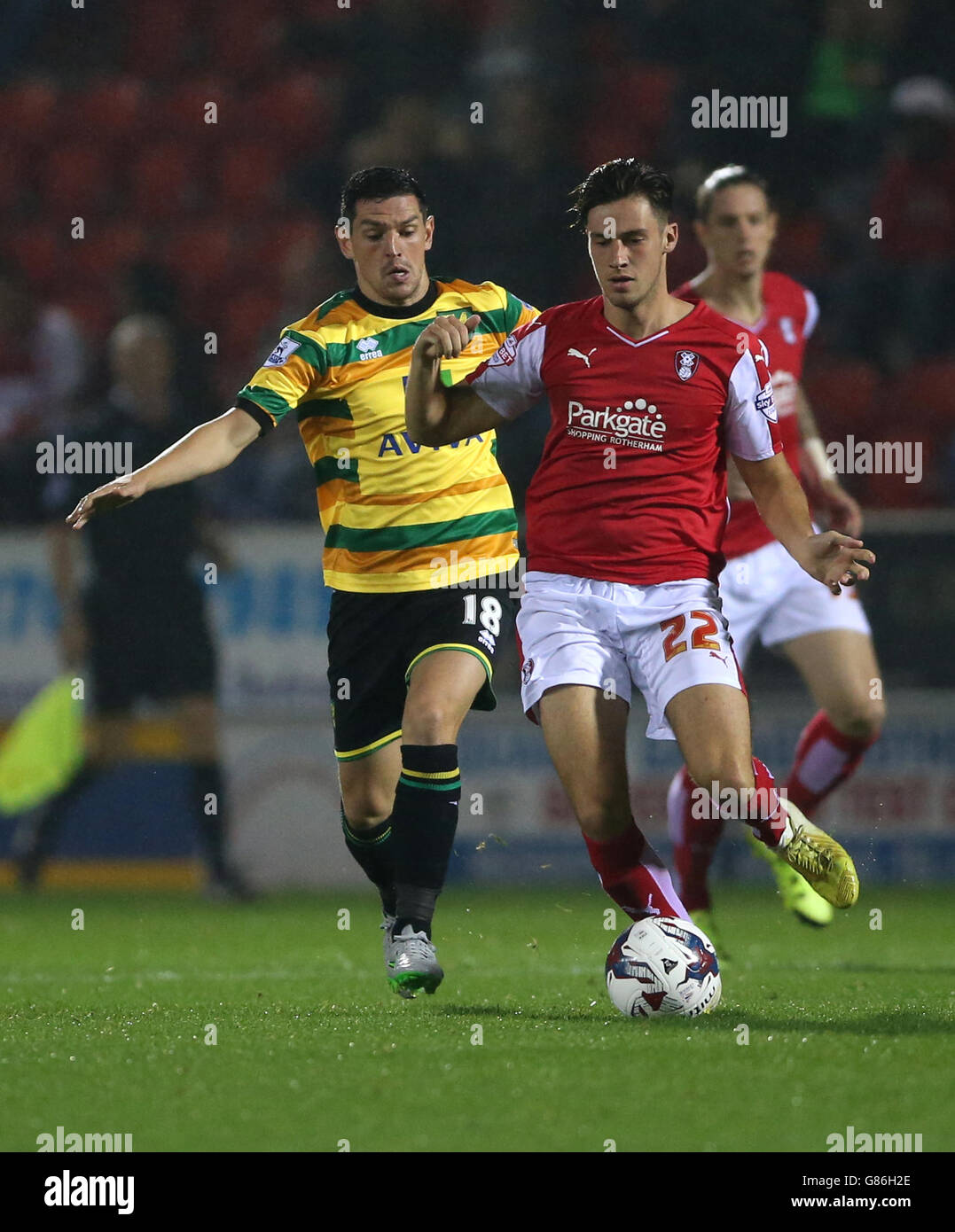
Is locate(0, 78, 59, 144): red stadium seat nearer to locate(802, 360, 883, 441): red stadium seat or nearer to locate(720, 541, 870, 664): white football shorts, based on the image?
locate(802, 360, 883, 441): red stadium seat

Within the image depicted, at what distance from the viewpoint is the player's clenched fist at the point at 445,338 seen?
4758mm

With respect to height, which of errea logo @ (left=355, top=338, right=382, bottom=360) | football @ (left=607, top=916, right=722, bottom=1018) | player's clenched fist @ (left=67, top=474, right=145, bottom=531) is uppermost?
errea logo @ (left=355, top=338, right=382, bottom=360)

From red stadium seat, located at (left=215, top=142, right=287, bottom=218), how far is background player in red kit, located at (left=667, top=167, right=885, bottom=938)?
6423mm

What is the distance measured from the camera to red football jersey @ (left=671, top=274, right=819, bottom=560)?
691 centimetres

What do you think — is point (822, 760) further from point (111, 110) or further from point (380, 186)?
point (111, 110)

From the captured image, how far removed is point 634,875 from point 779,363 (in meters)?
2.51

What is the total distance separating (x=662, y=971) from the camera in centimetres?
484

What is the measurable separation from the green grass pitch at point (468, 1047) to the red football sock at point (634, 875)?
0.29 metres
